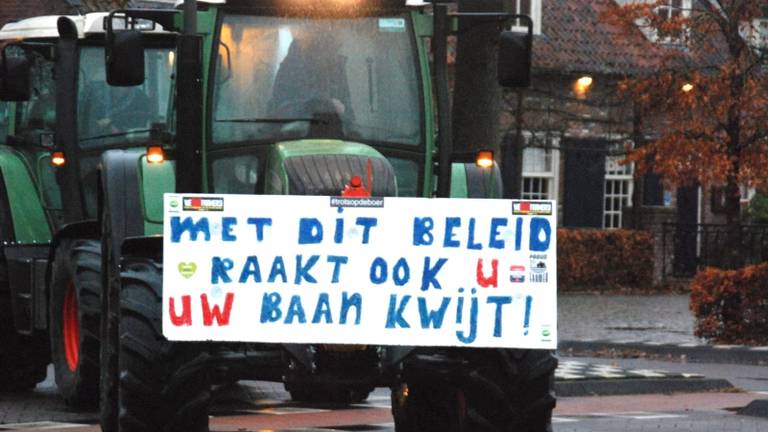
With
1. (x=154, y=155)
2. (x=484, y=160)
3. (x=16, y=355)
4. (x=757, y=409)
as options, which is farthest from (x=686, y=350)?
(x=154, y=155)

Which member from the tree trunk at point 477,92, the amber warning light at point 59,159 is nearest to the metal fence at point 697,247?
the tree trunk at point 477,92

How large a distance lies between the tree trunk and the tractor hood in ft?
32.2

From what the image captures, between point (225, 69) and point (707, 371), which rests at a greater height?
point (225, 69)

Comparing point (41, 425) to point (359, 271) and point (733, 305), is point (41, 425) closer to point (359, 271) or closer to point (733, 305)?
point (359, 271)

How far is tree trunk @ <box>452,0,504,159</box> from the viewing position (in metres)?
20.8

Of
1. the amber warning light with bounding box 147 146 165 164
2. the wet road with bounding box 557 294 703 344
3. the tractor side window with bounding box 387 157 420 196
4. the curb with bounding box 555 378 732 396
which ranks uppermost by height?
the amber warning light with bounding box 147 146 165 164

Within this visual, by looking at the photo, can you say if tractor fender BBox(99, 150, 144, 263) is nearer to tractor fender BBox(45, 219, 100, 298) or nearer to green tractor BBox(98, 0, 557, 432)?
green tractor BBox(98, 0, 557, 432)

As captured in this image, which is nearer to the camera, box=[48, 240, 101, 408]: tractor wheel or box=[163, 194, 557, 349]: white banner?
box=[163, 194, 557, 349]: white banner

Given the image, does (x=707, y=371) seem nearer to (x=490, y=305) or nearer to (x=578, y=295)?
(x=490, y=305)

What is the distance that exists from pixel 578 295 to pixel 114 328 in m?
25.5

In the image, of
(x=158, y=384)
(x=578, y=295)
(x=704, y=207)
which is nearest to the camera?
(x=158, y=384)

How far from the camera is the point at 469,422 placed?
34.4 ft

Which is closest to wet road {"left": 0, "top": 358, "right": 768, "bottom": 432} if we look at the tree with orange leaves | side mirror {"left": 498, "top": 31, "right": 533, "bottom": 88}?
side mirror {"left": 498, "top": 31, "right": 533, "bottom": 88}

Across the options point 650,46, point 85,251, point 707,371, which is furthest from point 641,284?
point 85,251
